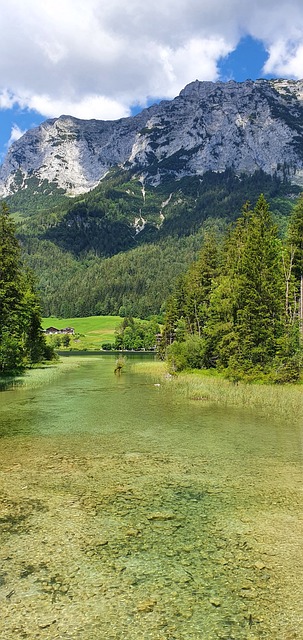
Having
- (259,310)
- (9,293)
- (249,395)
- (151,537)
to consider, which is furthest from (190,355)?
(151,537)

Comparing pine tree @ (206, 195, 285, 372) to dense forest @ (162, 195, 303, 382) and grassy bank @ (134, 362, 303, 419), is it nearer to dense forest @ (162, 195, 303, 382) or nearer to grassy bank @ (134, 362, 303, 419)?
dense forest @ (162, 195, 303, 382)

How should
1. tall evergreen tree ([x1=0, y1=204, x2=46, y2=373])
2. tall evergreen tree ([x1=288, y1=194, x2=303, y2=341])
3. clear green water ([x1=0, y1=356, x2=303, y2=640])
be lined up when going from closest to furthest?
clear green water ([x1=0, y1=356, x2=303, y2=640]) < tall evergreen tree ([x1=0, y1=204, x2=46, y2=373]) < tall evergreen tree ([x1=288, y1=194, x2=303, y2=341])

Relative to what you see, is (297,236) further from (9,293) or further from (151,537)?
(151,537)

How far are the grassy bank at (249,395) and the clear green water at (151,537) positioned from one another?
9795 mm

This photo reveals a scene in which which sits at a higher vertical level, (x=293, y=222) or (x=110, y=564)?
(x=293, y=222)

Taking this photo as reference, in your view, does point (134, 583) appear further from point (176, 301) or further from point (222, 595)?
point (176, 301)

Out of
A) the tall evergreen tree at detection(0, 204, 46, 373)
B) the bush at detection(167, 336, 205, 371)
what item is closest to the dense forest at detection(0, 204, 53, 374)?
the tall evergreen tree at detection(0, 204, 46, 373)

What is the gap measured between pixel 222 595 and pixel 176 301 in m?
93.8

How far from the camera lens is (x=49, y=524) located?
12000mm

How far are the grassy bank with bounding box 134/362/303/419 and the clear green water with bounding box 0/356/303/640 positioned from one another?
9795 millimetres

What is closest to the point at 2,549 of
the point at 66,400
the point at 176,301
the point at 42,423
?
the point at 42,423

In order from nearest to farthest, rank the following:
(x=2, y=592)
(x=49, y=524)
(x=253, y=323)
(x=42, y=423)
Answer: (x=2, y=592) < (x=49, y=524) < (x=42, y=423) < (x=253, y=323)

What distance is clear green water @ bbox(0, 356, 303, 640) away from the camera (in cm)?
794

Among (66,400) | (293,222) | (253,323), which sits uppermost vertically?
(293,222)
